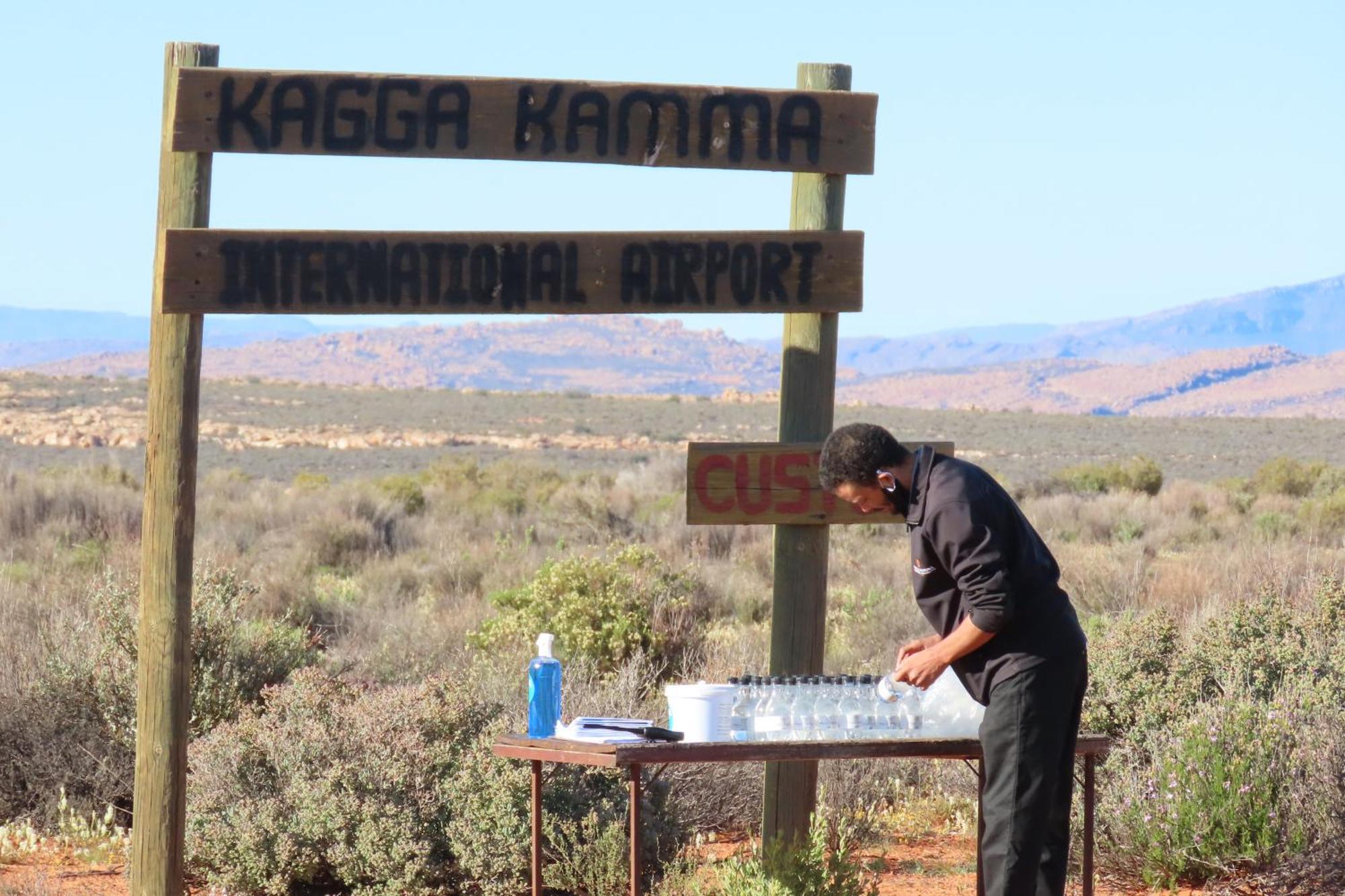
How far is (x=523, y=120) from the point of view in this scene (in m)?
5.88

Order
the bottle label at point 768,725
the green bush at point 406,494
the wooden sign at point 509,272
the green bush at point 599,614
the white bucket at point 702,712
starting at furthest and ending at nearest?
the green bush at point 406,494
the green bush at point 599,614
the wooden sign at point 509,272
the bottle label at point 768,725
the white bucket at point 702,712

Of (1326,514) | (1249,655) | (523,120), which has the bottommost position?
(1249,655)

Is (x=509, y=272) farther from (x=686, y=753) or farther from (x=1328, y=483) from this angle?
(x=1328, y=483)

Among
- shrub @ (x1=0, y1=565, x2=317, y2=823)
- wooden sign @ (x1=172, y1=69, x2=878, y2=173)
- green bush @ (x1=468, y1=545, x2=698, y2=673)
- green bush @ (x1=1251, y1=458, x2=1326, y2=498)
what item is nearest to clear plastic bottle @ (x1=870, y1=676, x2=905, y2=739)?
wooden sign @ (x1=172, y1=69, x2=878, y2=173)

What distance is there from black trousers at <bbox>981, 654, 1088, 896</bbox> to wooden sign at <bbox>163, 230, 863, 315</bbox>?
5.88ft

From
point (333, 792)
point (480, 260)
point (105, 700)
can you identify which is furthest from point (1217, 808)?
point (105, 700)

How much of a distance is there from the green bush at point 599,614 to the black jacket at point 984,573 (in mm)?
4813

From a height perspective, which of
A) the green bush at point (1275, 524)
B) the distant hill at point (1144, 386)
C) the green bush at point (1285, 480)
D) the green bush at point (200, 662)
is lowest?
the green bush at point (200, 662)

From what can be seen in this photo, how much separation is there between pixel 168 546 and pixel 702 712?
2.10 metres

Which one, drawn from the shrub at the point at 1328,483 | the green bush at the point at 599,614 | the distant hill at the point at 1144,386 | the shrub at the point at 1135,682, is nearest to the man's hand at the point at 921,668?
the shrub at the point at 1135,682

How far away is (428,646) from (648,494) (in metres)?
A: 13.8

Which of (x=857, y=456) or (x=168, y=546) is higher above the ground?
(x=857, y=456)

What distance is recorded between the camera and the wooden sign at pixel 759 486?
6016mm

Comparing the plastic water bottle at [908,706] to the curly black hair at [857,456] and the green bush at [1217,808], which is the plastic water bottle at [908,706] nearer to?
the curly black hair at [857,456]
